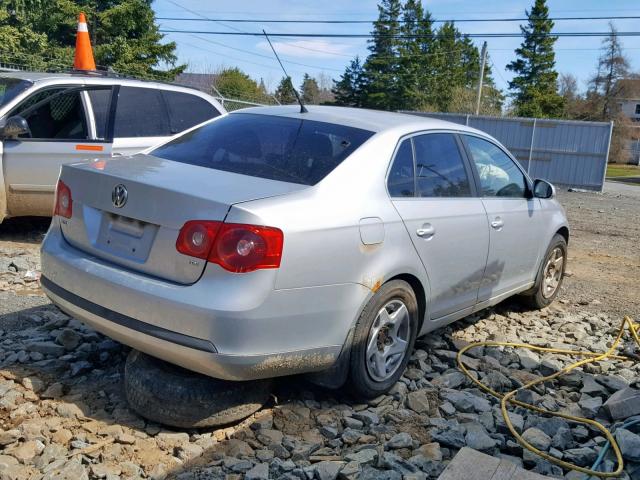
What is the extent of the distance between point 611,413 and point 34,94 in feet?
20.4

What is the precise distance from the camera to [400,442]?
3.36m

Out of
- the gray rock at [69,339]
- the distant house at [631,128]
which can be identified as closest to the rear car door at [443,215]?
the gray rock at [69,339]

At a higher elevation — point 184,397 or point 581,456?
point 184,397

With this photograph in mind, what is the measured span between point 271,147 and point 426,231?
1073 millimetres

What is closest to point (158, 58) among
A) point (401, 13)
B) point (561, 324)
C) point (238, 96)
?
point (238, 96)

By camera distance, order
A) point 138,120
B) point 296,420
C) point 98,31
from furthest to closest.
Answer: point 98,31, point 138,120, point 296,420

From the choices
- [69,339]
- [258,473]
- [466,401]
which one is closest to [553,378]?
[466,401]

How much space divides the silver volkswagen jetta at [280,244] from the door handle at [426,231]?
0.5 inches

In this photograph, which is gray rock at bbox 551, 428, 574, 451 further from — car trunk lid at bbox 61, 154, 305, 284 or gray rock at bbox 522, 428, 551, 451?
car trunk lid at bbox 61, 154, 305, 284

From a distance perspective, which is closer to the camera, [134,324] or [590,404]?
[134,324]

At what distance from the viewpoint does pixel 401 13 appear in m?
56.5

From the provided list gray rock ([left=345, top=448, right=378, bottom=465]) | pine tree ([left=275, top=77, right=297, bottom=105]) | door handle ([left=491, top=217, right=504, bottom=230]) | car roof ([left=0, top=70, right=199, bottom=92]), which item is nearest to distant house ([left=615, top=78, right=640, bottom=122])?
pine tree ([left=275, top=77, right=297, bottom=105])

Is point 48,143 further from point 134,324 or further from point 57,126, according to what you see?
point 134,324

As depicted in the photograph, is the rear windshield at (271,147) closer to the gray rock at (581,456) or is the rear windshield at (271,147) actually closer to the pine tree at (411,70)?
the gray rock at (581,456)
